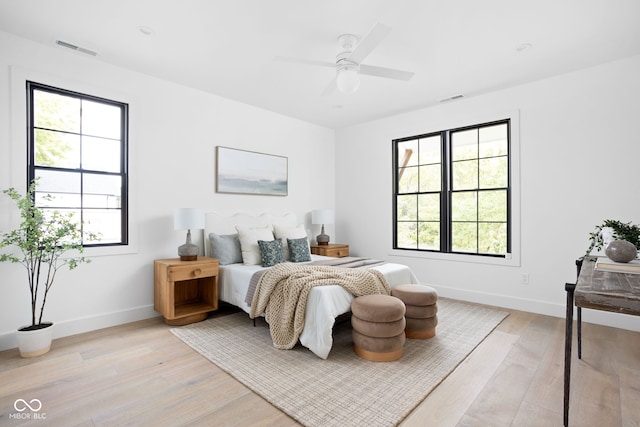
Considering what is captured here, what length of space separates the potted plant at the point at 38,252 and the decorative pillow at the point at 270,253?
5.64 ft

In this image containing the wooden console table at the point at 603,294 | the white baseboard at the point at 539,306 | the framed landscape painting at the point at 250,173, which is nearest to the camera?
the wooden console table at the point at 603,294

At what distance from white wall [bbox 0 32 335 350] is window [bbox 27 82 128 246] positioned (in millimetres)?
112

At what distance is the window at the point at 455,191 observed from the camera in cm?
414

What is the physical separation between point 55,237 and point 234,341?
182cm

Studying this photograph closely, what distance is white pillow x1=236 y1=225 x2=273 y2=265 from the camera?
3.85 metres

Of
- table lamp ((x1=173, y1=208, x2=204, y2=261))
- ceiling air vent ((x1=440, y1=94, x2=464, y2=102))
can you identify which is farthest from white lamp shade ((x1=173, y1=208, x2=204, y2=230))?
ceiling air vent ((x1=440, y1=94, x2=464, y2=102))

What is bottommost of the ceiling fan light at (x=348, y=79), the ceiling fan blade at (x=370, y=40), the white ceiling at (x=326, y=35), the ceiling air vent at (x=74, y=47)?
the ceiling fan light at (x=348, y=79)

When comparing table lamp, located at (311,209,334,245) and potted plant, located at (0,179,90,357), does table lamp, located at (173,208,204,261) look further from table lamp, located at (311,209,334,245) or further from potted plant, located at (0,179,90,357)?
table lamp, located at (311,209,334,245)

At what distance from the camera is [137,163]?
11.6 feet

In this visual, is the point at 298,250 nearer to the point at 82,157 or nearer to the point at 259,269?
the point at 259,269

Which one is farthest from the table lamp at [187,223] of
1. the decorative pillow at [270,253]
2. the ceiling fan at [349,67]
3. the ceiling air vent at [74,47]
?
the ceiling fan at [349,67]

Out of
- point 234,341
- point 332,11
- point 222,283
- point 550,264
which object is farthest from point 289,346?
point 550,264
